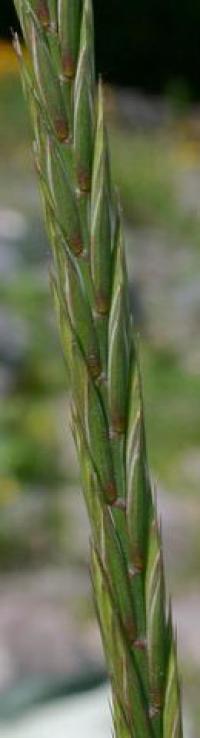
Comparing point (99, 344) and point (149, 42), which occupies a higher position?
point (99, 344)

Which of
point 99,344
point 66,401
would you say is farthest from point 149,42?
point 99,344

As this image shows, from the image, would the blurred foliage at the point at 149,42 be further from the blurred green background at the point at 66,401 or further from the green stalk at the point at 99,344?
the green stalk at the point at 99,344

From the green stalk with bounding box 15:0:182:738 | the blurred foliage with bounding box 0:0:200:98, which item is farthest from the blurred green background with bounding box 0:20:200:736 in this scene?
the green stalk with bounding box 15:0:182:738

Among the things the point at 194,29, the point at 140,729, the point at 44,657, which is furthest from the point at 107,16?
the point at 140,729

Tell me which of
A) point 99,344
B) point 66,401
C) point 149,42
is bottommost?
point 149,42

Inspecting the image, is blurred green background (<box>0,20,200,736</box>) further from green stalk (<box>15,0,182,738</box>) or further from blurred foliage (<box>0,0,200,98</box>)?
green stalk (<box>15,0,182,738</box>)

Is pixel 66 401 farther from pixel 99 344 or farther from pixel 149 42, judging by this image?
pixel 149 42

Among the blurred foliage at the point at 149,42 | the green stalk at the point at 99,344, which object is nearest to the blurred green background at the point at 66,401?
the blurred foliage at the point at 149,42

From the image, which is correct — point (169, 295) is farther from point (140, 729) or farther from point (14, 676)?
point (140, 729)
